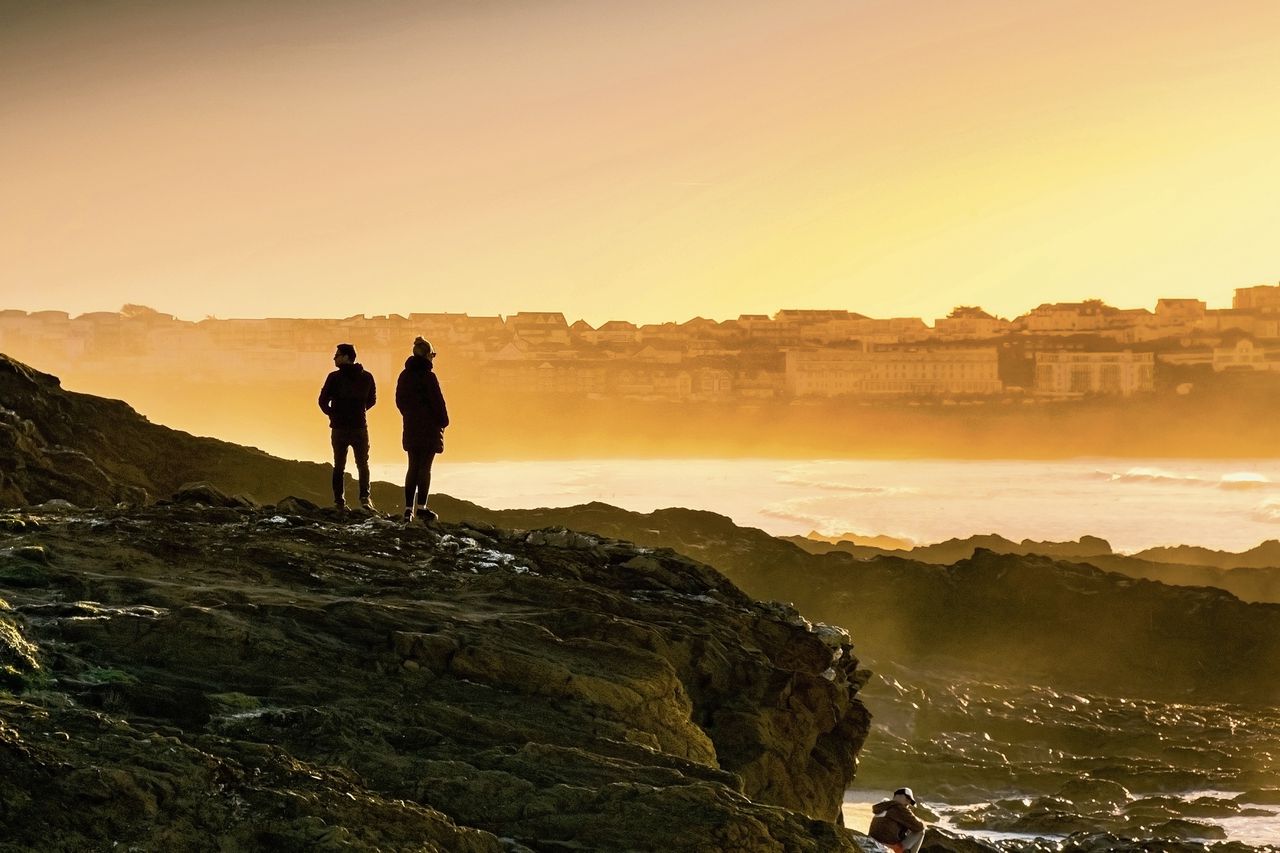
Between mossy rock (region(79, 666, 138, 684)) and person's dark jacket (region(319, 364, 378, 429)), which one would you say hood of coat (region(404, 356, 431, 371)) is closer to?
person's dark jacket (region(319, 364, 378, 429))

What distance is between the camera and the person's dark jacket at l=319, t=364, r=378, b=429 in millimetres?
17094

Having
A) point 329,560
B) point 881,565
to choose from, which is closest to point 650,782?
point 329,560

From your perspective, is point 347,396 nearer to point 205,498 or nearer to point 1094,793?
point 205,498

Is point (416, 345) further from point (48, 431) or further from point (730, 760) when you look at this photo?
point (48, 431)

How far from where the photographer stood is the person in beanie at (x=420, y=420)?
16484 mm

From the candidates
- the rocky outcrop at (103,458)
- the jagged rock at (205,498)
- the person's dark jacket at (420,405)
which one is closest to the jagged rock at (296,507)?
the jagged rock at (205,498)

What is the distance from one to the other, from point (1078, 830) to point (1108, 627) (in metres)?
18.1

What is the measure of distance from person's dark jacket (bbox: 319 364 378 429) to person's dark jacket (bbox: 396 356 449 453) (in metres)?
0.68

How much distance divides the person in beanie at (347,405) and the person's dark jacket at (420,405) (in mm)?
663

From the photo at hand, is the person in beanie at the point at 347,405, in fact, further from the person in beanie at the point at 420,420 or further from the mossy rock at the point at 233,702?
the mossy rock at the point at 233,702

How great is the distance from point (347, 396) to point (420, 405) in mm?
1162

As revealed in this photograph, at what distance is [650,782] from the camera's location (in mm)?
8945

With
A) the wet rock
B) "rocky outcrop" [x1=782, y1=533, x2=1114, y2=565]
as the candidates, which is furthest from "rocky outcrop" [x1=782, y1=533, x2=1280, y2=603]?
the wet rock

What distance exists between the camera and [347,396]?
17.2m
